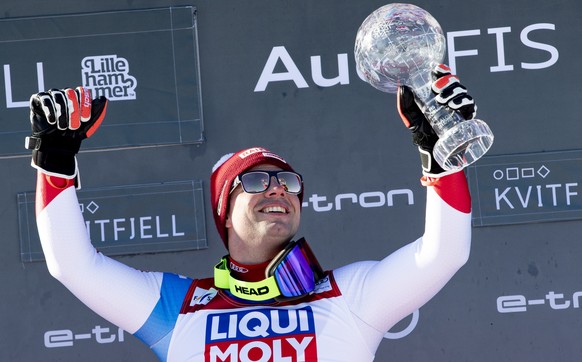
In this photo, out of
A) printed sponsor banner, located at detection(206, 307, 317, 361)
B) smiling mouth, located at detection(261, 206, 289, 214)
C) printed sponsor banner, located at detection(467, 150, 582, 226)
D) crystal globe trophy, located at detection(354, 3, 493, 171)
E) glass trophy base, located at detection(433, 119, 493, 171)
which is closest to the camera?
glass trophy base, located at detection(433, 119, 493, 171)

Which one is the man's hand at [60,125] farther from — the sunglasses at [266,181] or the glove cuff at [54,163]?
the sunglasses at [266,181]

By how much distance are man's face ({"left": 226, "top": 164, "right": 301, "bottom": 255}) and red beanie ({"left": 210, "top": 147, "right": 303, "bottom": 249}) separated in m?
0.06

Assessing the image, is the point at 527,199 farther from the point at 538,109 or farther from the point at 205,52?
the point at 205,52

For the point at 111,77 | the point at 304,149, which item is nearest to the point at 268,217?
the point at 304,149

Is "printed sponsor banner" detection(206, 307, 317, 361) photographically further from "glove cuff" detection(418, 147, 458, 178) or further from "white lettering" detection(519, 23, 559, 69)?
"white lettering" detection(519, 23, 559, 69)

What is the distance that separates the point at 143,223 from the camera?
12.4 ft

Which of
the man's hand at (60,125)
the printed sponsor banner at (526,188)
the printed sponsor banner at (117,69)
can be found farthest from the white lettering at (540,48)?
the man's hand at (60,125)

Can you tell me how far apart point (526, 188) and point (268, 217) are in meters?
1.30

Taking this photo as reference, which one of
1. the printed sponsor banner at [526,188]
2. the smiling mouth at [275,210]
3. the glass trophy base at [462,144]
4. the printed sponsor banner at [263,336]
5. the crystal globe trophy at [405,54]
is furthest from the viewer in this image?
the printed sponsor banner at [526,188]

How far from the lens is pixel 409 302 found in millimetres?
2635

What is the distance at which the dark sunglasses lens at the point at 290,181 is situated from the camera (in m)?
2.79

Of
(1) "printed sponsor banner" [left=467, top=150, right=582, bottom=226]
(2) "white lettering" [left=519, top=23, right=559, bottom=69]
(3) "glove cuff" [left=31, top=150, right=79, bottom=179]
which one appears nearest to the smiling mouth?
(3) "glove cuff" [left=31, top=150, right=79, bottom=179]

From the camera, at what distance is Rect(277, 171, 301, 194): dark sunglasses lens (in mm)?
2787

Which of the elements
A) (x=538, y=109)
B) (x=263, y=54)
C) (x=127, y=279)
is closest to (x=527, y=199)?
(x=538, y=109)
